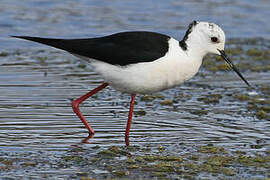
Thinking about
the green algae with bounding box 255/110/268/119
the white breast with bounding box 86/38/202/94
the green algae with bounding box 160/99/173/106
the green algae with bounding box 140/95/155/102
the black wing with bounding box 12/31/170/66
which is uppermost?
the black wing with bounding box 12/31/170/66

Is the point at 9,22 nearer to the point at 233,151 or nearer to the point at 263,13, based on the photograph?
the point at 263,13

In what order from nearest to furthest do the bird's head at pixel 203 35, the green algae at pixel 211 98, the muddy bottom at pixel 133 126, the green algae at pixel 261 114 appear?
1. the muddy bottom at pixel 133 126
2. the bird's head at pixel 203 35
3. the green algae at pixel 261 114
4. the green algae at pixel 211 98

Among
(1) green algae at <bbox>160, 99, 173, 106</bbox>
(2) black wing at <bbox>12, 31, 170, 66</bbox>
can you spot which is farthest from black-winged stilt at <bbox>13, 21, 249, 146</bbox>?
(1) green algae at <bbox>160, 99, 173, 106</bbox>

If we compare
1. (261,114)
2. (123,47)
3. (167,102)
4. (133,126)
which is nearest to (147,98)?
(167,102)

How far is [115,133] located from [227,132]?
1.07 m

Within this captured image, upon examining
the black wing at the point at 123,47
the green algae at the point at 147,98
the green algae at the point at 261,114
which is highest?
the black wing at the point at 123,47

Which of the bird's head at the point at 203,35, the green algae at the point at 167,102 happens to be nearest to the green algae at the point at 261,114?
the green algae at the point at 167,102

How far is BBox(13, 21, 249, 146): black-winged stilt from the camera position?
20.4 feet

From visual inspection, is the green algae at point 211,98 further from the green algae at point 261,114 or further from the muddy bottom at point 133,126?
the green algae at point 261,114

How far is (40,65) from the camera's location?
31.0 ft

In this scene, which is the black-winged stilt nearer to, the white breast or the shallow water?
the white breast

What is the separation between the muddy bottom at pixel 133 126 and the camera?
548 cm

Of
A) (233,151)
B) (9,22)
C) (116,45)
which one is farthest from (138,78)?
(9,22)

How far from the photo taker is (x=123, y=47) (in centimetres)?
634
